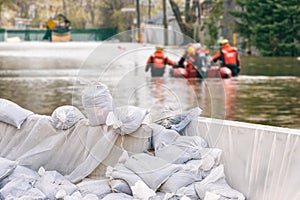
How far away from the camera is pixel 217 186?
2.76 m

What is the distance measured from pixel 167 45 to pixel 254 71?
31.4 ft

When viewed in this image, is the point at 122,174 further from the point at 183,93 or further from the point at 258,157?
the point at 183,93

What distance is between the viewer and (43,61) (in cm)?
1688

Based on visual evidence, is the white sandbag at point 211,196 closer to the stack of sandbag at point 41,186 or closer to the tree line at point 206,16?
the stack of sandbag at point 41,186

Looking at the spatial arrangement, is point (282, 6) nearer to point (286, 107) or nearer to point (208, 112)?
point (286, 107)

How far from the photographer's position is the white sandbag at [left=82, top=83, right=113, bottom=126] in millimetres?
3070

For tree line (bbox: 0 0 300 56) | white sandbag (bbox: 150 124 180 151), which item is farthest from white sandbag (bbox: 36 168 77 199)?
tree line (bbox: 0 0 300 56)

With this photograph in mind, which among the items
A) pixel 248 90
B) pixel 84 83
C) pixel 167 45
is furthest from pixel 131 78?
pixel 248 90

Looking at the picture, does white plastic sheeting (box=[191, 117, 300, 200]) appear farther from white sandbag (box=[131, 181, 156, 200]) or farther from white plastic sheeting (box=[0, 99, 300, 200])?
white sandbag (box=[131, 181, 156, 200])

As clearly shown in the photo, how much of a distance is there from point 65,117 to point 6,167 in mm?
324

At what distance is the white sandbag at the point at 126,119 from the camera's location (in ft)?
9.90

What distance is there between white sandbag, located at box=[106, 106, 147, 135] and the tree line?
1539 cm

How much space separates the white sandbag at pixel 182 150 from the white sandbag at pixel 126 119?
14 cm

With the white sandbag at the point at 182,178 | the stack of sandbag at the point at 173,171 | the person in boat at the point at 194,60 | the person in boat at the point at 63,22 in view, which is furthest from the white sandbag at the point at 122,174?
the person in boat at the point at 63,22
